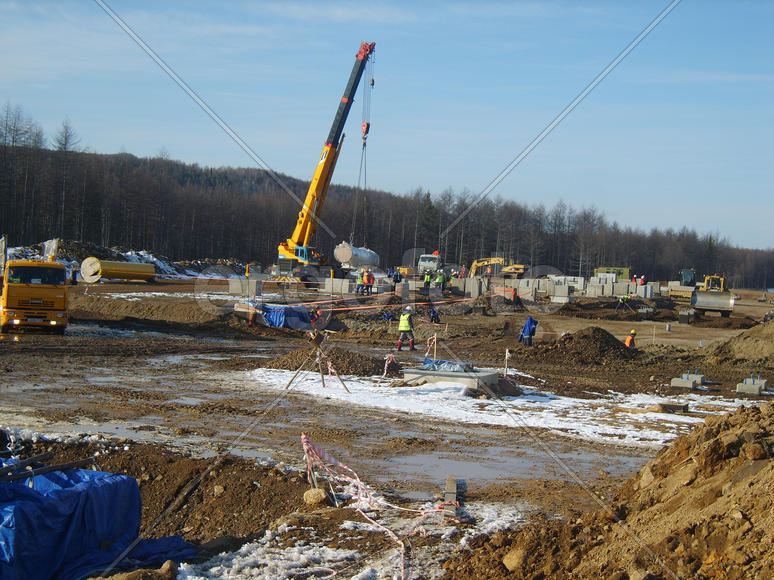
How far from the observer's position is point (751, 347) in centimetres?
2205

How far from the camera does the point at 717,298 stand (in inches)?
A: 1540

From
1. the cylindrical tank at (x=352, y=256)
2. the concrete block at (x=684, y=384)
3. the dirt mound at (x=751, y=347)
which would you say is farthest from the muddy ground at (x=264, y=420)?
the cylindrical tank at (x=352, y=256)

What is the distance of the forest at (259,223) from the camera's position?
217ft

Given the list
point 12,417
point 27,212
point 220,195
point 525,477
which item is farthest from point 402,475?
point 220,195

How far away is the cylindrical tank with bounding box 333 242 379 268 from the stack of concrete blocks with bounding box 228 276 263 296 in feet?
15.0

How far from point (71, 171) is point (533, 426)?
6850 cm

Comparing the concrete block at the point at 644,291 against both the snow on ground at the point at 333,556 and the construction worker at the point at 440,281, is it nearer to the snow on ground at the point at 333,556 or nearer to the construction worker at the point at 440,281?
the construction worker at the point at 440,281

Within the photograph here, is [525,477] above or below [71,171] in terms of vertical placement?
below

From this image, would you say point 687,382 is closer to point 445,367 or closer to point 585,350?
point 585,350

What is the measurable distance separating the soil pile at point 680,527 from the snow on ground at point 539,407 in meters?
4.70

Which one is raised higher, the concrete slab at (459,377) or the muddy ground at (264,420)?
the concrete slab at (459,377)

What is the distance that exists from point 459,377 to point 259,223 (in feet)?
262

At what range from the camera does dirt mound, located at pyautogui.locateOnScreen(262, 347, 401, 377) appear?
54.2 feet

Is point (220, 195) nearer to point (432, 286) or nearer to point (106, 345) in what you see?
point (432, 286)
